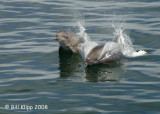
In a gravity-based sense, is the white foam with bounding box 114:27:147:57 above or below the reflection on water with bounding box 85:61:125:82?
above

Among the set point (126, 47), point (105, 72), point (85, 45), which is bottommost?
point (105, 72)

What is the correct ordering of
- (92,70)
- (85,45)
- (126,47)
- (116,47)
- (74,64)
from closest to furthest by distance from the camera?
(92,70) → (74,64) → (116,47) → (85,45) → (126,47)

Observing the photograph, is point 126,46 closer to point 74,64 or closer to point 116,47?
point 116,47

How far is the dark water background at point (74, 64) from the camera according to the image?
37.8 feet

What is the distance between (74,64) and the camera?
48.0 feet

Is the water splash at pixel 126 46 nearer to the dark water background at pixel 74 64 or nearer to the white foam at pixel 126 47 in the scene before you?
the white foam at pixel 126 47

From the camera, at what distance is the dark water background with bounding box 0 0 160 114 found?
11531 millimetres

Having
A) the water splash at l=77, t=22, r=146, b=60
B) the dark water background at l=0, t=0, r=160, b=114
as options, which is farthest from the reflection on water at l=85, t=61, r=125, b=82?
the water splash at l=77, t=22, r=146, b=60

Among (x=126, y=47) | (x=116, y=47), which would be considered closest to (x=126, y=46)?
(x=126, y=47)

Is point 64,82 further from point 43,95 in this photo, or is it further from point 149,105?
point 149,105

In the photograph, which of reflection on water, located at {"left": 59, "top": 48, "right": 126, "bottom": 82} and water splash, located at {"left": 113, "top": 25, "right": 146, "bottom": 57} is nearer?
reflection on water, located at {"left": 59, "top": 48, "right": 126, "bottom": 82}

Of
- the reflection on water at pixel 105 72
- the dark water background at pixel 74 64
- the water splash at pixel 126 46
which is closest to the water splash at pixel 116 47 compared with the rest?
the water splash at pixel 126 46

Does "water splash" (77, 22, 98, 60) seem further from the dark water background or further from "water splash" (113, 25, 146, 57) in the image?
"water splash" (113, 25, 146, 57)

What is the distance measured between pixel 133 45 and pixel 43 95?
16.1ft
